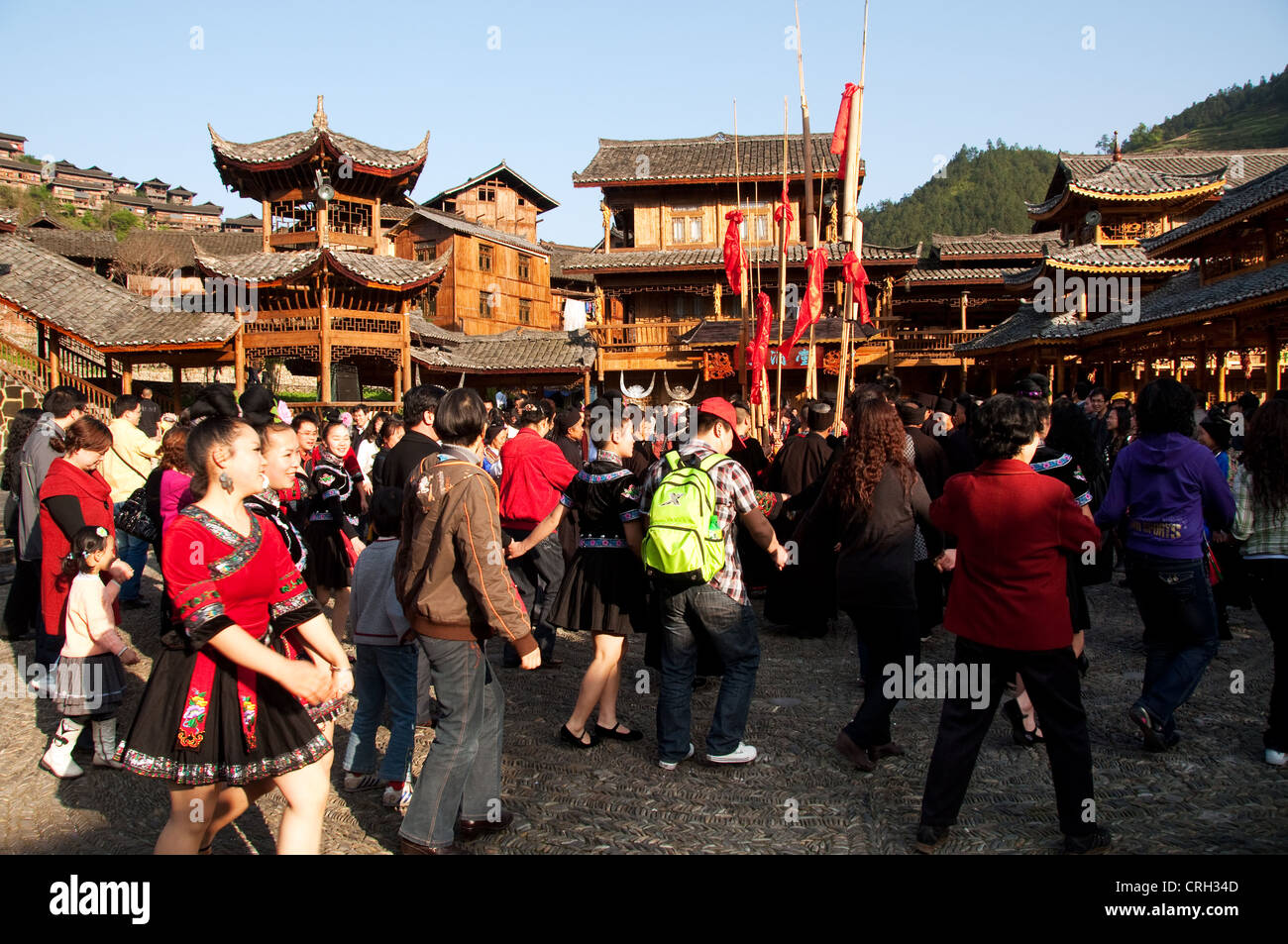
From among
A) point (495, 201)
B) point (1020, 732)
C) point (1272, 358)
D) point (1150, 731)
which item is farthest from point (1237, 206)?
point (495, 201)

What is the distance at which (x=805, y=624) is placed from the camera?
7258mm

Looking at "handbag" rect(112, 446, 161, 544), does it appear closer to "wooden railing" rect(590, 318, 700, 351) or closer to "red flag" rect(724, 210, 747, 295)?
"red flag" rect(724, 210, 747, 295)

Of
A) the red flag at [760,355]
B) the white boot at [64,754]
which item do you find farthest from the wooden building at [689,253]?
the white boot at [64,754]

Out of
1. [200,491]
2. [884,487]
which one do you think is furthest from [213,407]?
[884,487]

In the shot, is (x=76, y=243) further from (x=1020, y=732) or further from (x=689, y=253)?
(x=1020, y=732)

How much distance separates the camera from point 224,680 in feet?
8.93

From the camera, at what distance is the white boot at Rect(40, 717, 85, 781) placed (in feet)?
15.0

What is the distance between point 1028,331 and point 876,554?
71.4 feet

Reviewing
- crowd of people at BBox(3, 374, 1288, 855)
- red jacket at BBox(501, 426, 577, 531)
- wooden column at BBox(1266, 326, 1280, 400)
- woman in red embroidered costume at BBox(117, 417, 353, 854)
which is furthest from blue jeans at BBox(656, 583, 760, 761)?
wooden column at BBox(1266, 326, 1280, 400)

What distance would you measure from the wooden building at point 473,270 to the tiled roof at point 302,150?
9898mm

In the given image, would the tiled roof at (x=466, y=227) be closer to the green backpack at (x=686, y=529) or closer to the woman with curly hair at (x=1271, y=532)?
the green backpack at (x=686, y=529)

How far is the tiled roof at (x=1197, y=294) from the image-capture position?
13.4 meters

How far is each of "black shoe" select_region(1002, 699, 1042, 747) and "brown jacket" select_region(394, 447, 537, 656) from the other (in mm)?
3011
